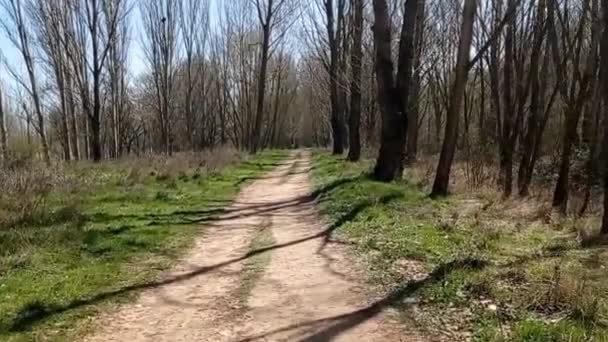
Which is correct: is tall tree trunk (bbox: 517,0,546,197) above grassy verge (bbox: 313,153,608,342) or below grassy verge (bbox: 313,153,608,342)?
above

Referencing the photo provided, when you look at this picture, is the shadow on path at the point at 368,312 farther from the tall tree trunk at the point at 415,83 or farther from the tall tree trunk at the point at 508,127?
the tall tree trunk at the point at 415,83

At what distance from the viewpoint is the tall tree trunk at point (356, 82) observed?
2445 centimetres

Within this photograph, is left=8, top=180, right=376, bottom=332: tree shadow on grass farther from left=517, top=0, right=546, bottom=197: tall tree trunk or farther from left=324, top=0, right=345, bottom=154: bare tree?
left=324, top=0, right=345, bottom=154: bare tree

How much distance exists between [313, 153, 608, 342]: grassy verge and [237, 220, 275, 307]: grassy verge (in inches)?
50.2

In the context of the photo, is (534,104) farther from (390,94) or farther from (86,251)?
(86,251)

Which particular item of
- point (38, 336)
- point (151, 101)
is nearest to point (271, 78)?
point (151, 101)

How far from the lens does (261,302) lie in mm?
6043

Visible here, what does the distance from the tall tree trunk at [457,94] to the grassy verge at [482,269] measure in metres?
1.78

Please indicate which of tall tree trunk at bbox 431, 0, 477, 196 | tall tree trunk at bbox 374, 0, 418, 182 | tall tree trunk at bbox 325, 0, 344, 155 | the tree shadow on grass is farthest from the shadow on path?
tall tree trunk at bbox 325, 0, 344, 155

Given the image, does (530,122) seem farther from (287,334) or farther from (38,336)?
(38,336)

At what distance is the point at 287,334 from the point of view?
5.08 meters

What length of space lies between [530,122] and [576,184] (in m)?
3.02

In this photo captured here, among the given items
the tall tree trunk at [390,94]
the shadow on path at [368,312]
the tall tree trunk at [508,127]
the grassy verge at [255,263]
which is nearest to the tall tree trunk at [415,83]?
the tall tree trunk at [508,127]

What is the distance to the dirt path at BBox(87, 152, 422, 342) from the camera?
5.15 meters
